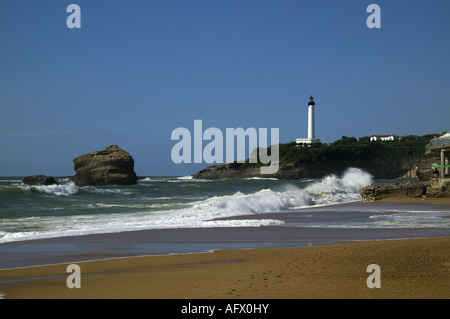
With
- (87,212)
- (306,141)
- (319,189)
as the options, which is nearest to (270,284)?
(87,212)

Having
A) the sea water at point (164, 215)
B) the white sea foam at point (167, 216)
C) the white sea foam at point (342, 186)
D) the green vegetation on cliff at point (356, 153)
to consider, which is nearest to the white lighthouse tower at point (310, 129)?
the green vegetation on cliff at point (356, 153)

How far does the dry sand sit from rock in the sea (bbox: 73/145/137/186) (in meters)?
54.9

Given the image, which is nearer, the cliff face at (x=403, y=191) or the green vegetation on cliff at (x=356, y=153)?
the cliff face at (x=403, y=191)

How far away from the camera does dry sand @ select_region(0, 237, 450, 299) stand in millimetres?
5934

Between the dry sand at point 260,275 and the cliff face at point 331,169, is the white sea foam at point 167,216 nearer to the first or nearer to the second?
the dry sand at point 260,275

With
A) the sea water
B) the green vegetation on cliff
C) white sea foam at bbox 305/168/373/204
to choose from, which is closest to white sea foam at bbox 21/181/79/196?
the sea water

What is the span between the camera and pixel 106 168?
6303 centimetres

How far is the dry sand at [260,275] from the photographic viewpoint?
19.5ft

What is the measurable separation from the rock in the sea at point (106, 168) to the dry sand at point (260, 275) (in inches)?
2162

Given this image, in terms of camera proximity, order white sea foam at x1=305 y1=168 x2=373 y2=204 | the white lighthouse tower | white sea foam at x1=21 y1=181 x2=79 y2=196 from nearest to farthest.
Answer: white sea foam at x1=21 y1=181 x2=79 y2=196
white sea foam at x1=305 y1=168 x2=373 y2=204
the white lighthouse tower

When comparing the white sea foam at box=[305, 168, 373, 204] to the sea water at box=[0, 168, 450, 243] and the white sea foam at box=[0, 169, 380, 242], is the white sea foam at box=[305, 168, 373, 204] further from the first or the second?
the sea water at box=[0, 168, 450, 243]

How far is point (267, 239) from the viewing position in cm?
1152
